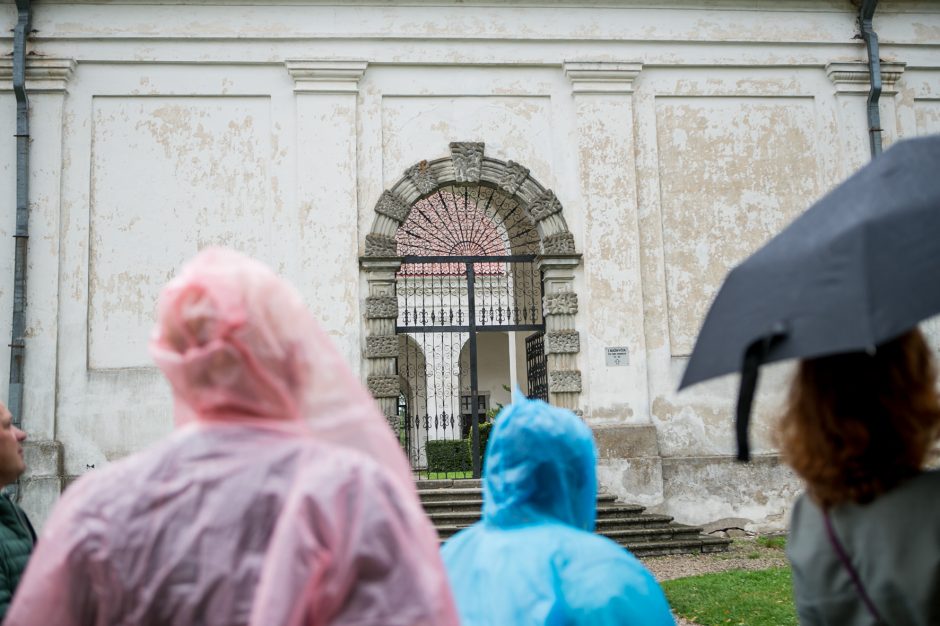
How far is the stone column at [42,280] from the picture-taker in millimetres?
11125

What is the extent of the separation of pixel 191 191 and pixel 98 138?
132cm

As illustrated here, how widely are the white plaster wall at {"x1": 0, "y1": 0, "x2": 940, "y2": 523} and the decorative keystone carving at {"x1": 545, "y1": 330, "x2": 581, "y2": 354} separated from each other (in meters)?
0.15

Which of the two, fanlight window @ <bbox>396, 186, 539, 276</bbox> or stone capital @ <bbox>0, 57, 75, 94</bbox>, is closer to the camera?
stone capital @ <bbox>0, 57, 75, 94</bbox>

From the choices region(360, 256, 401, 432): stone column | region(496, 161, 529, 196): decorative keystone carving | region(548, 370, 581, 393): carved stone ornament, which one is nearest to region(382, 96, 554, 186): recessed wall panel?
region(496, 161, 529, 196): decorative keystone carving

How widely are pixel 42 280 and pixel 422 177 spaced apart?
4.75 meters

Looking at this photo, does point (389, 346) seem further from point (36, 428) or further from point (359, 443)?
point (359, 443)

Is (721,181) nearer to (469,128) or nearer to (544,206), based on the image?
(544,206)

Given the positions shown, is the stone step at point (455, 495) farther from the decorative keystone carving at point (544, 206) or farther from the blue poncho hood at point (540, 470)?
the blue poncho hood at point (540, 470)

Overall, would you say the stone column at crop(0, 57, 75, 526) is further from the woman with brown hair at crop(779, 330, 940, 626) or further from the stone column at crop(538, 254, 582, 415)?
the woman with brown hair at crop(779, 330, 940, 626)

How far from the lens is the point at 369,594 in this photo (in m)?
1.51

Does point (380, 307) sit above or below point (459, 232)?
below

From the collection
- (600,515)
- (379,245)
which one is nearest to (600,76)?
(379,245)

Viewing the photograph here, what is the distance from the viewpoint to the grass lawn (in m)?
6.98

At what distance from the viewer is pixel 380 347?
11.8 m
